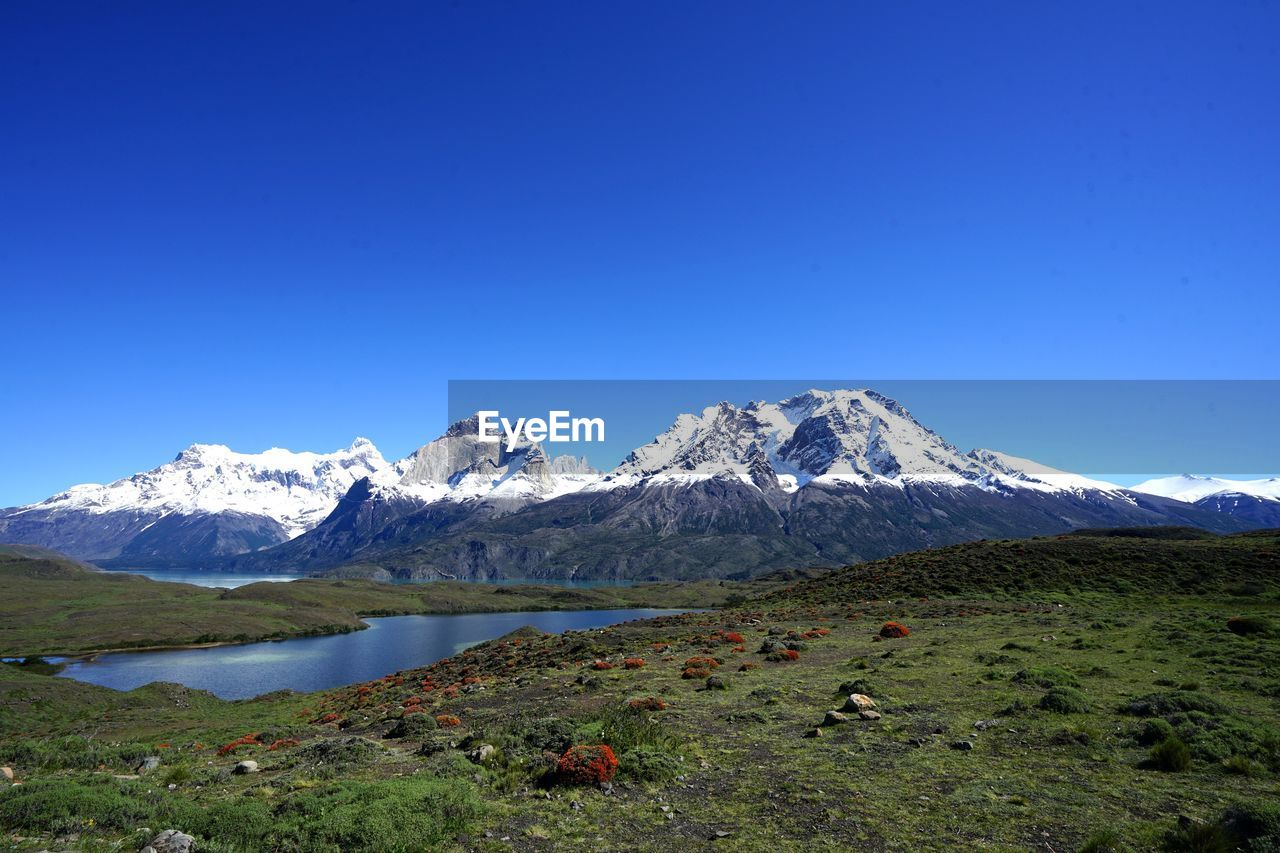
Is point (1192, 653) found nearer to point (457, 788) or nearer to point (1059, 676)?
point (1059, 676)

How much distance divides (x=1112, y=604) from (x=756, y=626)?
32.2 meters

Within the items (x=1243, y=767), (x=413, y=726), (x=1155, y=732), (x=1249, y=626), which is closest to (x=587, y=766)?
(x=413, y=726)

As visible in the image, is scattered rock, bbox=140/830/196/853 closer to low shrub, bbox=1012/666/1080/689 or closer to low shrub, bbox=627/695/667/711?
low shrub, bbox=627/695/667/711

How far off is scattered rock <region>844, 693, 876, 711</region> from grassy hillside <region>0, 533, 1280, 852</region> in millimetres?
384

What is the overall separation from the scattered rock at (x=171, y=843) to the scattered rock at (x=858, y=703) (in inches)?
785

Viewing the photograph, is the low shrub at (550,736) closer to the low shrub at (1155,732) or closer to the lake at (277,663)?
the low shrub at (1155,732)

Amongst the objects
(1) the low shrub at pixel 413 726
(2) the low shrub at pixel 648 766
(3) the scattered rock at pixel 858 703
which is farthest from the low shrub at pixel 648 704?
(1) the low shrub at pixel 413 726

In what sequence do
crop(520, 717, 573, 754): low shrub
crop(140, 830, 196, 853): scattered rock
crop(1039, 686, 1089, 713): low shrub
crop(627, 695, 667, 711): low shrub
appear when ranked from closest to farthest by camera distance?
1. crop(140, 830, 196, 853): scattered rock
2. crop(520, 717, 573, 754): low shrub
3. crop(1039, 686, 1089, 713): low shrub
4. crop(627, 695, 667, 711): low shrub

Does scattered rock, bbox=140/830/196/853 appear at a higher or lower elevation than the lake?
higher

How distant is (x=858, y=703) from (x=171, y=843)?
812 inches

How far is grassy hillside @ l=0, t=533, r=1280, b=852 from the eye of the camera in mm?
13195

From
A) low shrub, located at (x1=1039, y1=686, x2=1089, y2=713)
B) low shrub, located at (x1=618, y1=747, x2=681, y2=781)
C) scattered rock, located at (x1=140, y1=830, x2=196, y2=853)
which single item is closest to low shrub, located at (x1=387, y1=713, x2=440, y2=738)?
low shrub, located at (x1=618, y1=747, x2=681, y2=781)

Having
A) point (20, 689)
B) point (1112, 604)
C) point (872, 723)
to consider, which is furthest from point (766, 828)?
point (20, 689)

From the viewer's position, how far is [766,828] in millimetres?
13555
